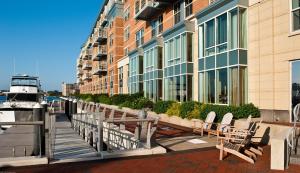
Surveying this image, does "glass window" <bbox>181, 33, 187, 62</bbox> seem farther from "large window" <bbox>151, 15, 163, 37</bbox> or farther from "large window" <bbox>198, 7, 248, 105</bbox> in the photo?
"large window" <bbox>151, 15, 163, 37</bbox>

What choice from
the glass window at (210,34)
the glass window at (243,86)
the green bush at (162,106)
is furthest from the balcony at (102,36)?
the glass window at (243,86)

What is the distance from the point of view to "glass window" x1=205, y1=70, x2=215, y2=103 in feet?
58.4

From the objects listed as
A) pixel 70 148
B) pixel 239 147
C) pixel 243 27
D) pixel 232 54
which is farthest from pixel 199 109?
pixel 239 147

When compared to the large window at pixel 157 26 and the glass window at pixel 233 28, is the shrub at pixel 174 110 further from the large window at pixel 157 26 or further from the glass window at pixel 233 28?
the large window at pixel 157 26

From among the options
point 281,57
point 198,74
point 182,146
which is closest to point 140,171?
point 182,146

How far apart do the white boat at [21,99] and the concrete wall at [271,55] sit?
46.8 feet

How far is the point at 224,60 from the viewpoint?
1645 cm

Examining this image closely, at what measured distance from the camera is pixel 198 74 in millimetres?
19625

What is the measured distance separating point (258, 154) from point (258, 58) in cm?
675

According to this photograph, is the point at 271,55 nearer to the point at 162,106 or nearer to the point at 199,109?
the point at 199,109

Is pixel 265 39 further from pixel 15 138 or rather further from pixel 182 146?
pixel 15 138

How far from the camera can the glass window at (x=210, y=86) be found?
1780cm

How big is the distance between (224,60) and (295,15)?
4.53m

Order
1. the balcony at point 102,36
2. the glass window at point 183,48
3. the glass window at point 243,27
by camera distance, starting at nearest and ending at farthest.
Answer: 1. the glass window at point 243,27
2. the glass window at point 183,48
3. the balcony at point 102,36
